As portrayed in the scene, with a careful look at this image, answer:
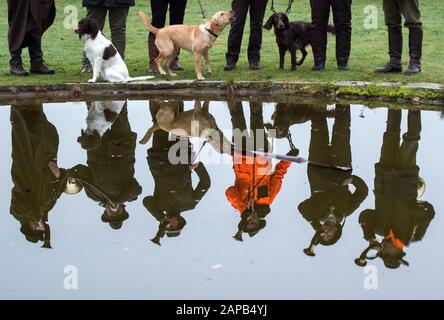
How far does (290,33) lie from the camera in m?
10.6

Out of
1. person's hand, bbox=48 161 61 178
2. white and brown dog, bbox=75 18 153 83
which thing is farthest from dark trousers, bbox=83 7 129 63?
person's hand, bbox=48 161 61 178

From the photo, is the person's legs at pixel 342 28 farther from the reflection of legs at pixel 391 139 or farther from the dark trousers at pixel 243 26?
the reflection of legs at pixel 391 139

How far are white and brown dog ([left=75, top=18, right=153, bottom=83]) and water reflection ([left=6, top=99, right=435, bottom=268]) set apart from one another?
0.74 m

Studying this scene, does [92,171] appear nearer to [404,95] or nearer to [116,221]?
[116,221]

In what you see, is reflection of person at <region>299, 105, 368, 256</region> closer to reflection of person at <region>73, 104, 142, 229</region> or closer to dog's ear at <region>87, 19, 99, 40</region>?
reflection of person at <region>73, 104, 142, 229</region>

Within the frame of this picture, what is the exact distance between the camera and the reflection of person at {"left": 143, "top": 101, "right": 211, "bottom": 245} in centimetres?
582

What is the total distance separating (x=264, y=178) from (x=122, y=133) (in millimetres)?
1972

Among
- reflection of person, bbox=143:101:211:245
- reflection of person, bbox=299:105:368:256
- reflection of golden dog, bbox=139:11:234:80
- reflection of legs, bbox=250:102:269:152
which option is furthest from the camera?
reflection of golden dog, bbox=139:11:234:80

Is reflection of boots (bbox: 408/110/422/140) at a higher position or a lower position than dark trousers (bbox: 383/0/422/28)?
lower

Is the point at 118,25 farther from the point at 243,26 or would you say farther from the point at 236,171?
the point at 236,171

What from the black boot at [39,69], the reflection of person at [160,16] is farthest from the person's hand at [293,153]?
the black boot at [39,69]

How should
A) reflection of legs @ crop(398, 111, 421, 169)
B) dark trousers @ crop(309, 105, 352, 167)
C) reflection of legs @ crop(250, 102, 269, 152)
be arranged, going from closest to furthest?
reflection of legs @ crop(398, 111, 421, 169) → dark trousers @ crop(309, 105, 352, 167) → reflection of legs @ crop(250, 102, 269, 152)

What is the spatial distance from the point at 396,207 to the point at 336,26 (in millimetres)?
4736

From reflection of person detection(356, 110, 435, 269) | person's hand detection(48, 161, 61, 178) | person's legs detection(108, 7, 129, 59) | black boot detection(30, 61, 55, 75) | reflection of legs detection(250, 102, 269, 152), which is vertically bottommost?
reflection of person detection(356, 110, 435, 269)
